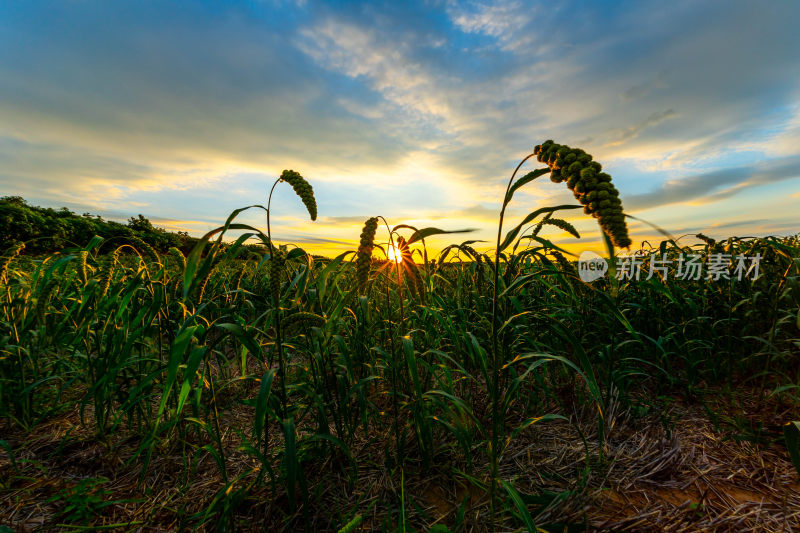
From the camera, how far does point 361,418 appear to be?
Result: 1749 mm

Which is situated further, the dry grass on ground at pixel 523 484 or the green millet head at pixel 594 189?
the dry grass on ground at pixel 523 484

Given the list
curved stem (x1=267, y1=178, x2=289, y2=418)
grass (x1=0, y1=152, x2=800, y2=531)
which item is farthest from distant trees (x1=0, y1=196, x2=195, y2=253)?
curved stem (x1=267, y1=178, x2=289, y2=418)

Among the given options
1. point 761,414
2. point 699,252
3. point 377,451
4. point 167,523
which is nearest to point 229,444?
point 167,523

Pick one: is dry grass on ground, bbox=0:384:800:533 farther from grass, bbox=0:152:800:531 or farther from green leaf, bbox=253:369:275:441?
green leaf, bbox=253:369:275:441

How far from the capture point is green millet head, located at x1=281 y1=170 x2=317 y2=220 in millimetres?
1290

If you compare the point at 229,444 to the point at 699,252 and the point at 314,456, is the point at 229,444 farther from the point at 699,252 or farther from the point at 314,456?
the point at 699,252

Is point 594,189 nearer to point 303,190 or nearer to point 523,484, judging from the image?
point 303,190

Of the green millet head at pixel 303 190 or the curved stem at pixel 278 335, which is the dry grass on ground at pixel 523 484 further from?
the green millet head at pixel 303 190

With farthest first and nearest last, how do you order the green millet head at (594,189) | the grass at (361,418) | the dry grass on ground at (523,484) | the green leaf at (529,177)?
the dry grass on ground at (523,484) < the grass at (361,418) < the green leaf at (529,177) < the green millet head at (594,189)

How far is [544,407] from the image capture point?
2209mm

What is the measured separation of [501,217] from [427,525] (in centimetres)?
125

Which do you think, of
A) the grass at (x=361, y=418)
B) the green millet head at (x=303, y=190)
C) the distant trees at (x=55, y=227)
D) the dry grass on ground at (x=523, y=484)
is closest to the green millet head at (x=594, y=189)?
the grass at (x=361, y=418)

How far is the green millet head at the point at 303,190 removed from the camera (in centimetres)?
129

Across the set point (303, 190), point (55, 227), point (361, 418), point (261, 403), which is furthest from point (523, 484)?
point (55, 227)
